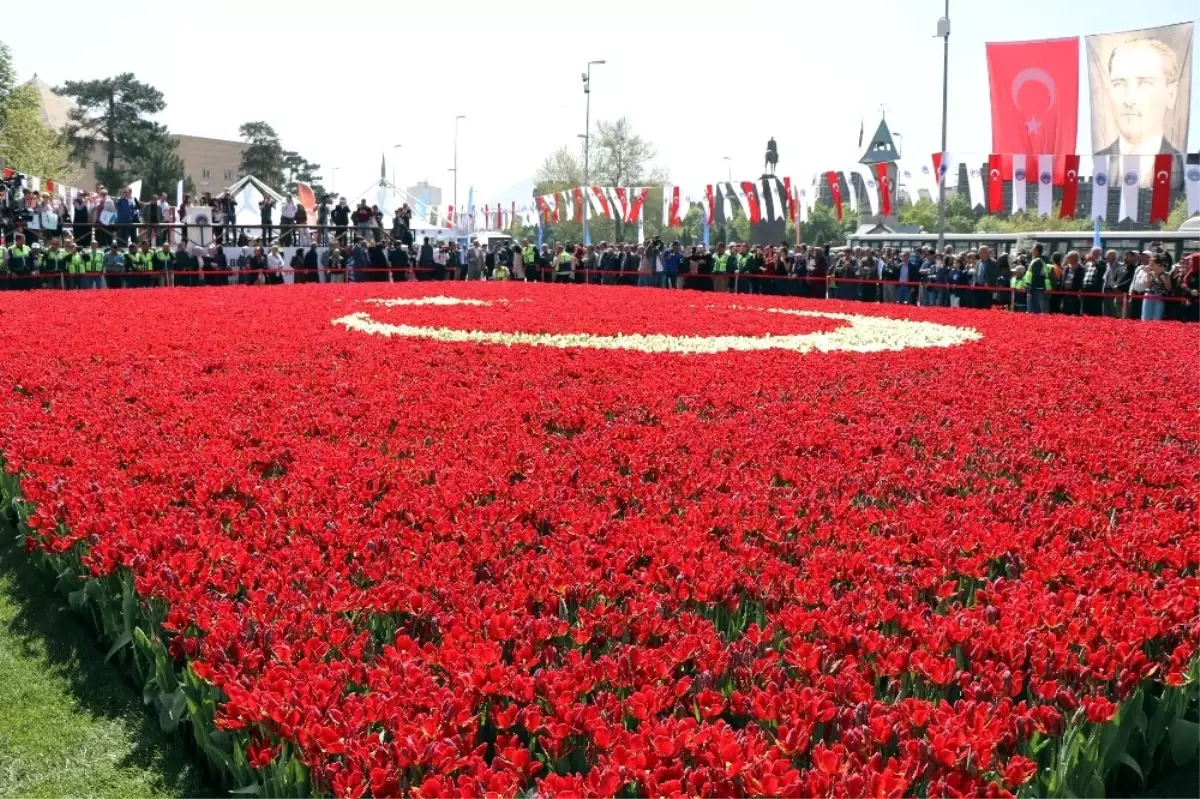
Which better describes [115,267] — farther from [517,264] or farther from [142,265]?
[517,264]

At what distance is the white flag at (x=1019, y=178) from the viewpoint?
26125mm

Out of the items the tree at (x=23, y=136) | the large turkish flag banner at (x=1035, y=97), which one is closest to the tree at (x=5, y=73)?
the tree at (x=23, y=136)

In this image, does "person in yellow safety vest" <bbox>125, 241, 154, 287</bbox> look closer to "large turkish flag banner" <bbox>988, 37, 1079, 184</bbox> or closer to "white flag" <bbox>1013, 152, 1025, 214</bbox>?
"large turkish flag banner" <bbox>988, 37, 1079, 184</bbox>

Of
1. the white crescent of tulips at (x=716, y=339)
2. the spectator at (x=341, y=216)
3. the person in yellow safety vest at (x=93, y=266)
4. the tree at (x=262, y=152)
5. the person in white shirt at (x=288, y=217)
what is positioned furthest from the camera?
the tree at (x=262, y=152)

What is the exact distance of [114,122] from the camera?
87.5m

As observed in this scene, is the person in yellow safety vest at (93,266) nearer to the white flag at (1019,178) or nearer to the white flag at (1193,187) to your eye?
the white flag at (1019,178)

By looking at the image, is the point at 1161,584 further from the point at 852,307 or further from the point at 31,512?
the point at 852,307

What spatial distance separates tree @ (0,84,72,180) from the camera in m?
64.2

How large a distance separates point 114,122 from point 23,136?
77.5ft

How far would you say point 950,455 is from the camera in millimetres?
7648

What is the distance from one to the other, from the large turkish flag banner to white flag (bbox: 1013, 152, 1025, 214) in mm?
149

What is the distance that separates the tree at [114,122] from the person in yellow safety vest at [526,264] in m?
59.6

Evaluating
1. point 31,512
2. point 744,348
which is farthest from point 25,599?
point 744,348

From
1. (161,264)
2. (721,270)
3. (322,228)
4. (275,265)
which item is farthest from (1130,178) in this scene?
(161,264)
